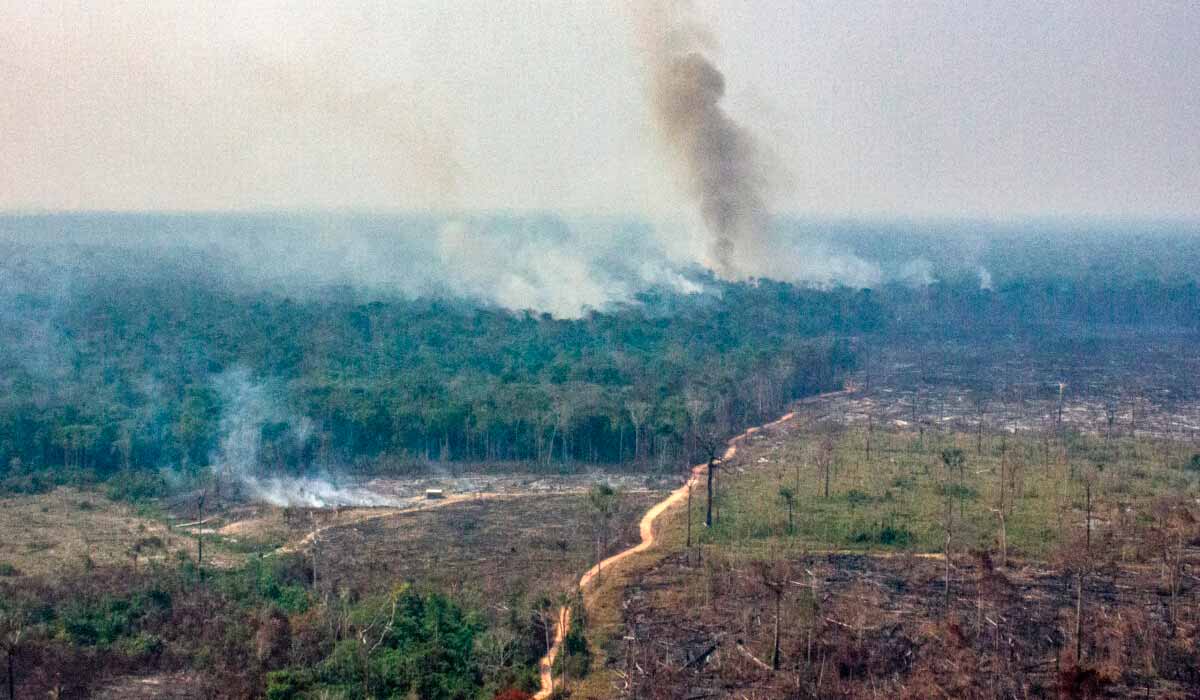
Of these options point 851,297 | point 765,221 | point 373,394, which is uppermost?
point 765,221

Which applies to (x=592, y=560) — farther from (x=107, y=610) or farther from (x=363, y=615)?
(x=107, y=610)

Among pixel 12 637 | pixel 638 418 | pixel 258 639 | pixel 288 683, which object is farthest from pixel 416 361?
pixel 288 683

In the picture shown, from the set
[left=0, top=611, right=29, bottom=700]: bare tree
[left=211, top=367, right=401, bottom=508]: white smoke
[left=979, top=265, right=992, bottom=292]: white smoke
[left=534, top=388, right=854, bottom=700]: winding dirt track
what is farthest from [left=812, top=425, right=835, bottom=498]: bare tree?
[left=979, top=265, right=992, bottom=292]: white smoke

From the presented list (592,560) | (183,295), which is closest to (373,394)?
(592,560)

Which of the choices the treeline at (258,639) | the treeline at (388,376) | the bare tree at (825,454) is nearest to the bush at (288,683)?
the treeline at (258,639)

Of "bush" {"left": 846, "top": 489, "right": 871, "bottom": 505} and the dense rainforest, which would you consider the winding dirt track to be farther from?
"bush" {"left": 846, "top": 489, "right": 871, "bottom": 505}

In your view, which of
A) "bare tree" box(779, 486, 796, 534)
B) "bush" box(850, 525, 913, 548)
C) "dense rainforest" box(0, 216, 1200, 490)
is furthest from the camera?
"dense rainforest" box(0, 216, 1200, 490)
